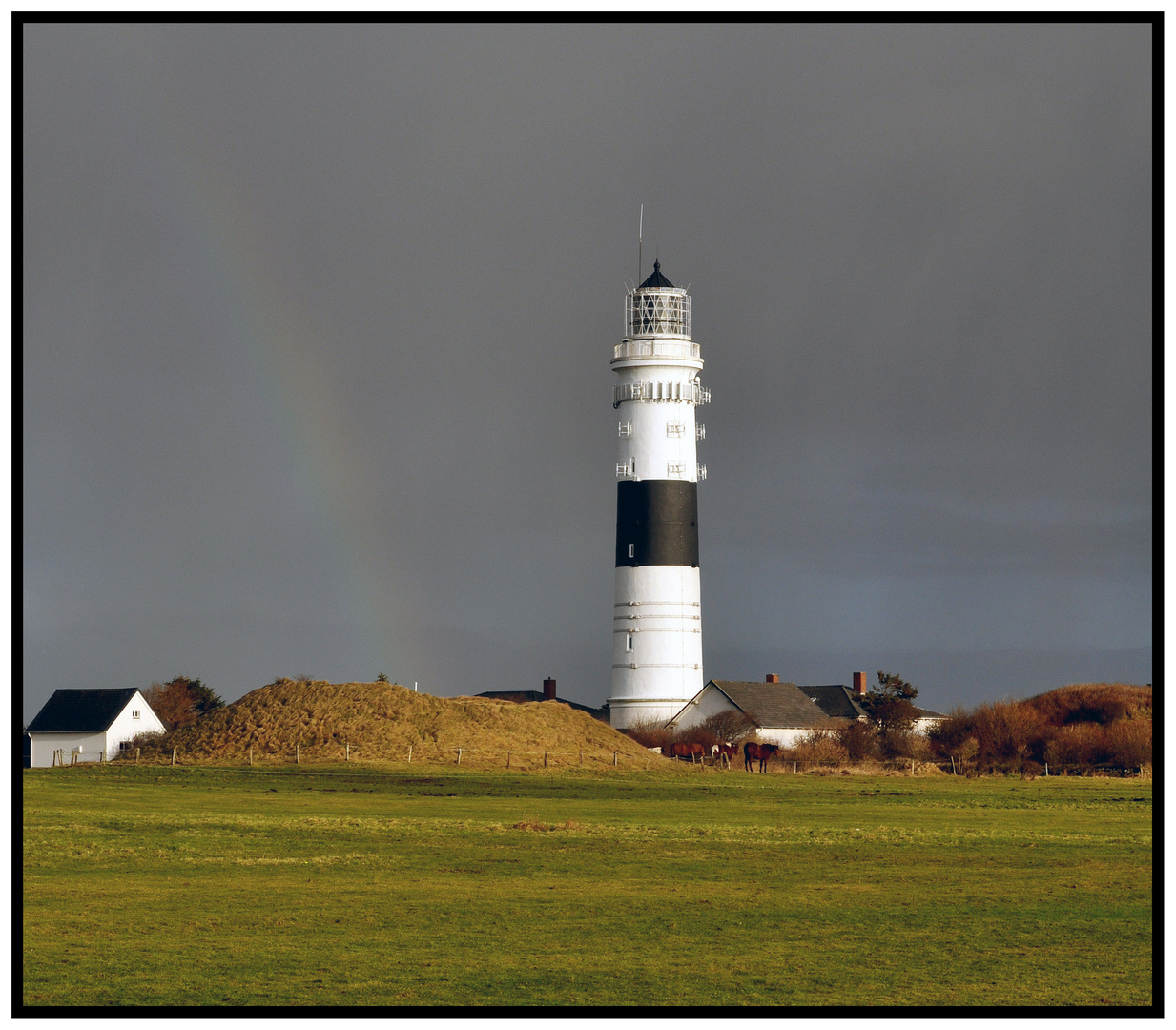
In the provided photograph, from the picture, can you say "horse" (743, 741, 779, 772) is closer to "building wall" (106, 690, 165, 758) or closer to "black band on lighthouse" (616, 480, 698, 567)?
"black band on lighthouse" (616, 480, 698, 567)

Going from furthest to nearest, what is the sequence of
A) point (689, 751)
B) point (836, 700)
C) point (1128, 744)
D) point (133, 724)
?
point (836, 700) → point (133, 724) → point (689, 751) → point (1128, 744)

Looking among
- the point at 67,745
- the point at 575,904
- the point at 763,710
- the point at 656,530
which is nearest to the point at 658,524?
the point at 656,530

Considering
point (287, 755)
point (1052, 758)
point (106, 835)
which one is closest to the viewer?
point (106, 835)

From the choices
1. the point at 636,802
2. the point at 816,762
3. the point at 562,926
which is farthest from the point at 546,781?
the point at 562,926

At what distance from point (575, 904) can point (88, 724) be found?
77612 mm

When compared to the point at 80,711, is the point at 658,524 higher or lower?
higher

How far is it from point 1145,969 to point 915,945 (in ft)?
9.31

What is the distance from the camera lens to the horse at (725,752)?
78062 millimetres

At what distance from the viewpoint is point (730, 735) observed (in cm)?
8525

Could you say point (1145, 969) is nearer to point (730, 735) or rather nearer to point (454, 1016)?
point (454, 1016)

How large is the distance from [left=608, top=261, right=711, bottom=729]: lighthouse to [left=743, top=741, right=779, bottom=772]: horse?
677 cm

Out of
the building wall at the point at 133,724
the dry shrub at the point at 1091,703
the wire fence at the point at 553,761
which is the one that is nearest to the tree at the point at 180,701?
the building wall at the point at 133,724

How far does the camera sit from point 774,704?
9188 centimetres

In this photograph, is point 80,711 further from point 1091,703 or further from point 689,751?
point 1091,703
